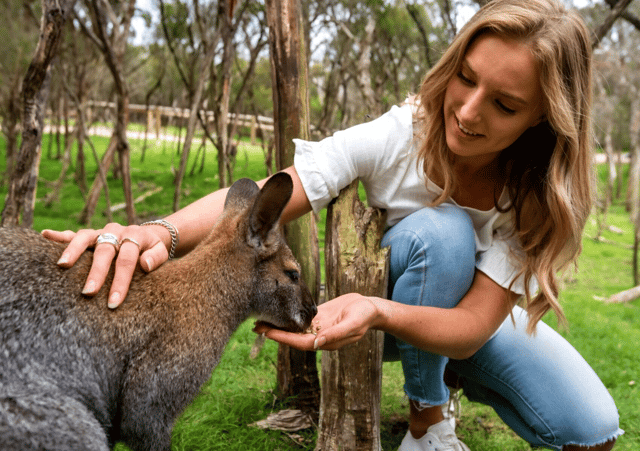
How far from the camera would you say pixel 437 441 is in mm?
1965

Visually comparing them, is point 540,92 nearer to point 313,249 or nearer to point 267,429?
point 313,249

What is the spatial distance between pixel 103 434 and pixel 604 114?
1490 centimetres

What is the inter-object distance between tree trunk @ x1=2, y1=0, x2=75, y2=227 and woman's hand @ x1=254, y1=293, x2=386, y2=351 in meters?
1.54

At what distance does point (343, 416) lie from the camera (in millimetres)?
1874

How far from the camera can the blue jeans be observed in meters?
1.79

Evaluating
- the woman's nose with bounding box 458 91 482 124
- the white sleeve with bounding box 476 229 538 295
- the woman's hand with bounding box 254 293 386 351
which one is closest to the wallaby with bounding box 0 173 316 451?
the woman's hand with bounding box 254 293 386 351

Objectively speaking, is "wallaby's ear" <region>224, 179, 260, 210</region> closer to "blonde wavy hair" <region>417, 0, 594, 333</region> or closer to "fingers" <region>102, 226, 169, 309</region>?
"fingers" <region>102, 226, 169, 309</region>

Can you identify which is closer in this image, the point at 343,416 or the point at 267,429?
the point at 343,416

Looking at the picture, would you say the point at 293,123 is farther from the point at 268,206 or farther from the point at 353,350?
the point at 353,350

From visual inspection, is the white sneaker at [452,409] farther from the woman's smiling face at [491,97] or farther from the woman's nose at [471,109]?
the woman's nose at [471,109]

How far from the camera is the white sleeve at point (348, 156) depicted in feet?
5.94

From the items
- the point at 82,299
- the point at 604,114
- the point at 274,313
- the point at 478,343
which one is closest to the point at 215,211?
the point at 274,313

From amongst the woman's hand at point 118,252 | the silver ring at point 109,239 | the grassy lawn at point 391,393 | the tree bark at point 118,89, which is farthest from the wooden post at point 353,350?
the tree bark at point 118,89

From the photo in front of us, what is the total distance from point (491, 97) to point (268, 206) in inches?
27.6
